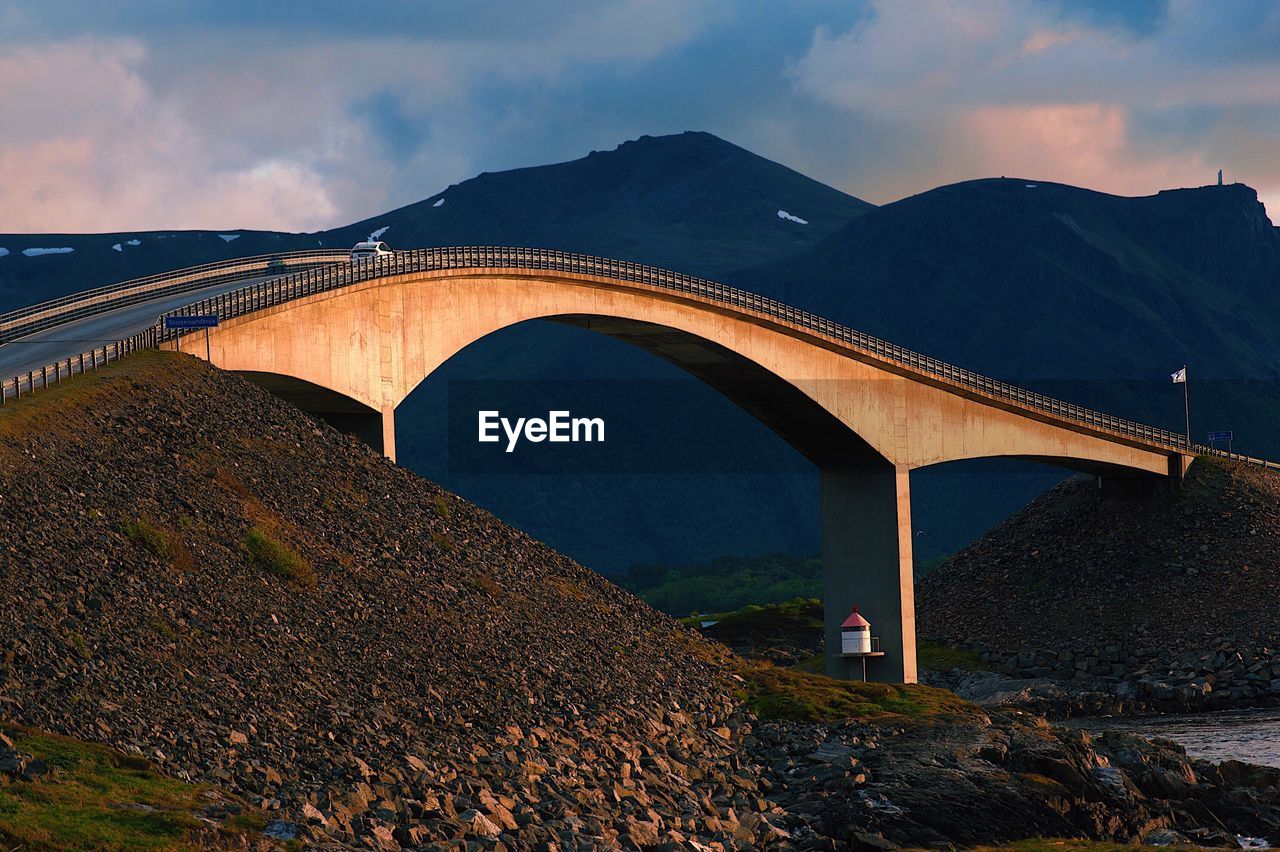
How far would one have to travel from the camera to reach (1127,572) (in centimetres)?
9362

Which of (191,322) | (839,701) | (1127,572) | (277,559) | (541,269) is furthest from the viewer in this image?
(1127,572)

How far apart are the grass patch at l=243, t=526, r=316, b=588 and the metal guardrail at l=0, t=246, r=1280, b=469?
349 inches

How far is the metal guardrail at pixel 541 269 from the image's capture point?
5334 centimetres

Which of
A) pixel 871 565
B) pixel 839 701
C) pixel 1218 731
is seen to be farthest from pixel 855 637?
pixel 839 701

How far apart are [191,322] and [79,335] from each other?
7.08 metres

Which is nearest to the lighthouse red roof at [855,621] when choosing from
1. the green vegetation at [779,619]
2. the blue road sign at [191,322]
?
the green vegetation at [779,619]

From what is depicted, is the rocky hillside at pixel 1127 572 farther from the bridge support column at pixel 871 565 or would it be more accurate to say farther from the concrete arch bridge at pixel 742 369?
the bridge support column at pixel 871 565

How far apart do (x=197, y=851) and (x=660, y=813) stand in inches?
520

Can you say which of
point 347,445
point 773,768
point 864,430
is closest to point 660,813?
point 773,768

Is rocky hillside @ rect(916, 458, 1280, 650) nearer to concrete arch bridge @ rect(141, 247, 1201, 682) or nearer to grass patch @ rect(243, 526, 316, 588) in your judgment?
concrete arch bridge @ rect(141, 247, 1201, 682)

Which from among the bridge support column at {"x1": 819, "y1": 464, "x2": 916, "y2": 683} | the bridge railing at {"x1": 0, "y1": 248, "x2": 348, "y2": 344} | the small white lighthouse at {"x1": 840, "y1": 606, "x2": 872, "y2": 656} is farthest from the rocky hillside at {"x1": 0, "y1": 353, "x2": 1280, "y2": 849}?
the bridge support column at {"x1": 819, "y1": 464, "x2": 916, "y2": 683}

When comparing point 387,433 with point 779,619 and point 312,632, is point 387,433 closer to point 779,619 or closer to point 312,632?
point 312,632

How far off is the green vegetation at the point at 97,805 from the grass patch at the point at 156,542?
11.0 meters

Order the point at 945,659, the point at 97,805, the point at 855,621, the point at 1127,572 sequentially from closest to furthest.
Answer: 1. the point at 97,805
2. the point at 855,621
3. the point at 945,659
4. the point at 1127,572
